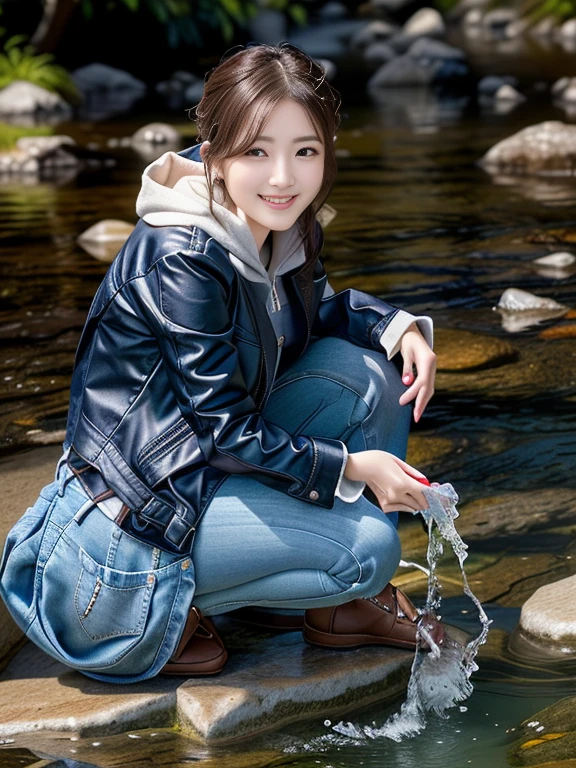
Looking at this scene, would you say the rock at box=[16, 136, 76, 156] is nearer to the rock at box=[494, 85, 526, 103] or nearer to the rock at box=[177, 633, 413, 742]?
the rock at box=[494, 85, 526, 103]

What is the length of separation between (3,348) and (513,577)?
2.99 meters

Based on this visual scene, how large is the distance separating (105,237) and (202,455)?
5398mm

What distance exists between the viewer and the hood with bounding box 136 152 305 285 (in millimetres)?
2650

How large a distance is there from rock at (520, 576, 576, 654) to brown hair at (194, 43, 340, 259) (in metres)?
1.19

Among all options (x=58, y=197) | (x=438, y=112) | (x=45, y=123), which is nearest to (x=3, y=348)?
(x=58, y=197)

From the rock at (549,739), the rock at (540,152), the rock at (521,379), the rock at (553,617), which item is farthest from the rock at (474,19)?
the rock at (549,739)

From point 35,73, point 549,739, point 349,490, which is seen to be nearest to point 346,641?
point 349,490

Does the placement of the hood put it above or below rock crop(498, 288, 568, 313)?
above

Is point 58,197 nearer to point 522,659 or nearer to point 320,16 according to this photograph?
point 522,659

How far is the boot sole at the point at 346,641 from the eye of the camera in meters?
2.94

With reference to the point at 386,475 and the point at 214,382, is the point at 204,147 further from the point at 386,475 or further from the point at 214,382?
the point at 386,475

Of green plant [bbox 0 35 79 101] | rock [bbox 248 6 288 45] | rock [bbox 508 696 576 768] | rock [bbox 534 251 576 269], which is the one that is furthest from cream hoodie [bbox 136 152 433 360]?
rock [bbox 248 6 288 45]

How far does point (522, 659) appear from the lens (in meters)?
2.97

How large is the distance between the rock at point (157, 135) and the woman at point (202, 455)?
383 inches
